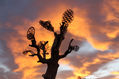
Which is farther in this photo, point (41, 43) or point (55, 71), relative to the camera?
point (41, 43)

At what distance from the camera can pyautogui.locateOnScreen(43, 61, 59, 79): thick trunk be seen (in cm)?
1502

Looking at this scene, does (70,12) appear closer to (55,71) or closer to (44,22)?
(44,22)

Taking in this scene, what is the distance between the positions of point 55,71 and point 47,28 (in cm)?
402

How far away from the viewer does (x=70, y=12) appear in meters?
16.1

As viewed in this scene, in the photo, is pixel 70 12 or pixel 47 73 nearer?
pixel 47 73

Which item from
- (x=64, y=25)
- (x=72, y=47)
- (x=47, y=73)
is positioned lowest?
(x=47, y=73)

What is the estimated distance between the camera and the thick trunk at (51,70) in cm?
1502

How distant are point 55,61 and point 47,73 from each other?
132 cm

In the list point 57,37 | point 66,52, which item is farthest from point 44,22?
point 66,52

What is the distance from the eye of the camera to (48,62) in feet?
50.9

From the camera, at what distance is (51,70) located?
15.3 metres

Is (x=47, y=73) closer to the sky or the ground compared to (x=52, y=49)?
closer to the ground

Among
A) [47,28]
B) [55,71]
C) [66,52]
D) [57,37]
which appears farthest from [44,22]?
[55,71]

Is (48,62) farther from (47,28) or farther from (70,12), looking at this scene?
(70,12)
